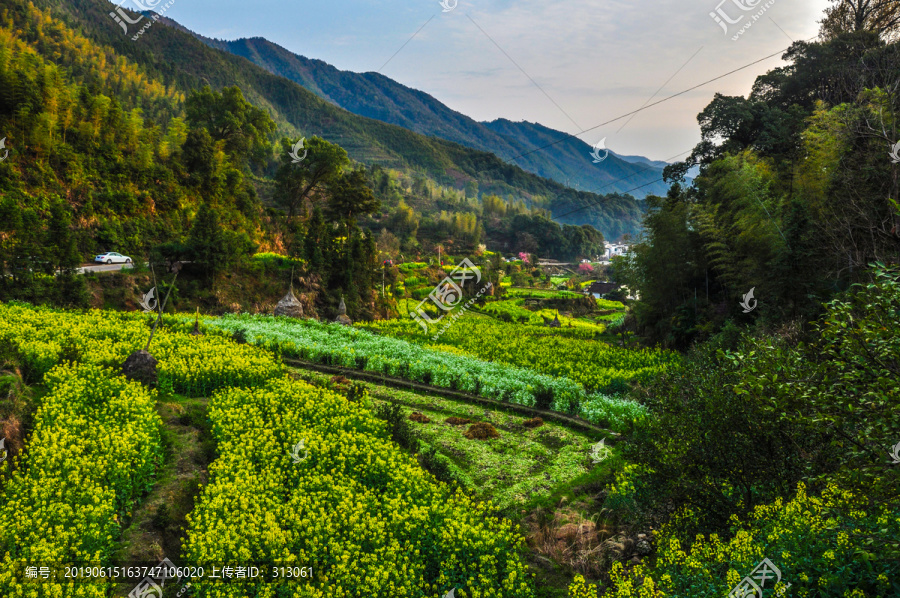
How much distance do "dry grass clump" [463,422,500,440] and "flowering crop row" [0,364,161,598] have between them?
7577 millimetres

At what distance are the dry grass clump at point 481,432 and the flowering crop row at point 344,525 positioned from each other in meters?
3.89

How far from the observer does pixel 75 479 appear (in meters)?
7.03

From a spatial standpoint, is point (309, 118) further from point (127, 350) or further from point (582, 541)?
point (582, 541)

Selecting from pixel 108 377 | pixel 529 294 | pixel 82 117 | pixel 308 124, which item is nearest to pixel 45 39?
pixel 82 117

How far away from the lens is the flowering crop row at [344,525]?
233 inches

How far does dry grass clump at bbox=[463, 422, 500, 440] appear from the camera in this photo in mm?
13344

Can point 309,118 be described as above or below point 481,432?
above

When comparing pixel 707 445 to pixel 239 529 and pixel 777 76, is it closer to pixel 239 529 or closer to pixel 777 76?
pixel 239 529

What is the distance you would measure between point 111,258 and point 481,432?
85.6 ft

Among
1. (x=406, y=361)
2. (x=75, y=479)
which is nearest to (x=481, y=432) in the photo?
(x=406, y=361)

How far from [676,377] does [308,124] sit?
196062 millimetres

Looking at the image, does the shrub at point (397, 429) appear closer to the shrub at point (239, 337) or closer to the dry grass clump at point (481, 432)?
the dry grass clump at point (481, 432)

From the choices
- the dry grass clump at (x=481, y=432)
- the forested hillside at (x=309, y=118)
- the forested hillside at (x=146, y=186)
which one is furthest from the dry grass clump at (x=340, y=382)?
the forested hillside at (x=309, y=118)

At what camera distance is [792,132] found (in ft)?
95.2
